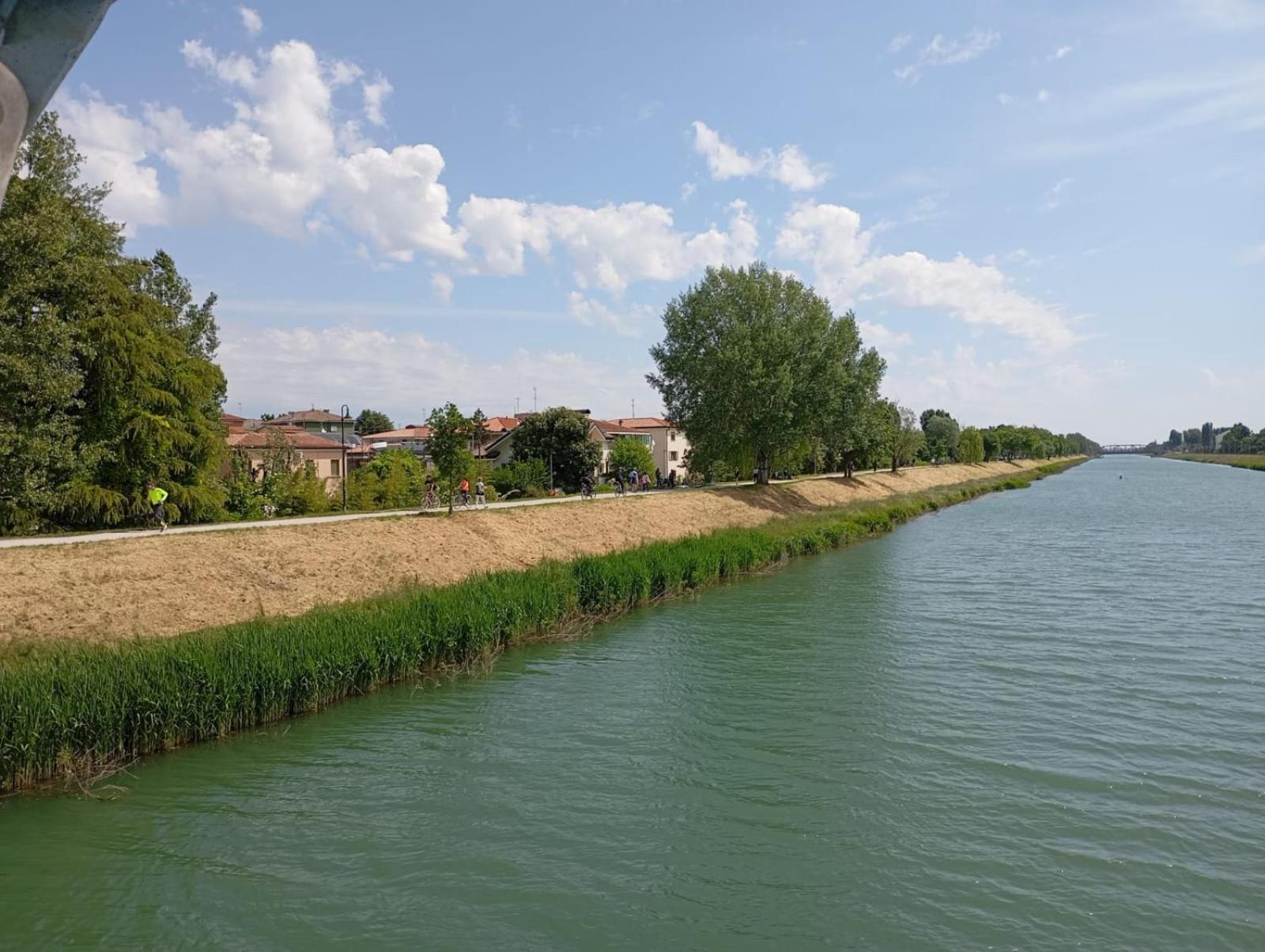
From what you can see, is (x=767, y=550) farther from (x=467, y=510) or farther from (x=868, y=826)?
(x=868, y=826)

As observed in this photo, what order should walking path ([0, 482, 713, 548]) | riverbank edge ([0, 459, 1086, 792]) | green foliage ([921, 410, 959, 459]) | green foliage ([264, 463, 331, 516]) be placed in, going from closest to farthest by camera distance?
riverbank edge ([0, 459, 1086, 792])
walking path ([0, 482, 713, 548])
green foliage ([264, 463, 331, 516])
green foliage ([921, 410, 959, 459])

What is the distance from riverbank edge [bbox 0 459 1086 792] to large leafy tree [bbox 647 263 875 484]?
30.1 meters

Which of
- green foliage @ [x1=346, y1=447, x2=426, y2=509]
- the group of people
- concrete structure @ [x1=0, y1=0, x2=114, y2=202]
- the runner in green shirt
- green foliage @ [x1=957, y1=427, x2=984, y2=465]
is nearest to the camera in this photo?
concrete structure @ [x1=0, y1=0, x2=114, y2=202]

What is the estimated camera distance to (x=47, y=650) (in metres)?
16.2

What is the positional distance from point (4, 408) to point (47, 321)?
3.04m

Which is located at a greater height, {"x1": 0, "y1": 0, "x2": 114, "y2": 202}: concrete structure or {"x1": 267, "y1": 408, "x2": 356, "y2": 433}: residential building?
{"x1": 267, "y1": 408, "x2": 356, "y2": 433}: residential building

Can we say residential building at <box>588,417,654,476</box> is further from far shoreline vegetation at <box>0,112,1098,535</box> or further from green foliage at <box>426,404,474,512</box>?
green foliage at <box>426,404,474,512</box>

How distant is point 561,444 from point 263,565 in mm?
41058

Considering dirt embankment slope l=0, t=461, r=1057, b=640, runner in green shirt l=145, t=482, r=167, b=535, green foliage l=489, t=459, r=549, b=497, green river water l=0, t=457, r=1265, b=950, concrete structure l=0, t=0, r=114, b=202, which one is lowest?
green river water l=0, t=457, r=1265, b=950

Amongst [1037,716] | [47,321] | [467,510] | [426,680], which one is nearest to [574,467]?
[467,510]

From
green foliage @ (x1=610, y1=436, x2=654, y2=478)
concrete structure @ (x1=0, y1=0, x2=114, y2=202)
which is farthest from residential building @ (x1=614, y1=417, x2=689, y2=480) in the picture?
concrete structure @ (x1=0, y1=0, x2=114, y2=202)

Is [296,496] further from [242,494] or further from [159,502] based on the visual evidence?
[159,502]

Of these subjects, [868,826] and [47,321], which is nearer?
[868,826]

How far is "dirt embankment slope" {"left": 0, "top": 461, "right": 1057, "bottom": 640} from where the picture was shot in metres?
19.8
